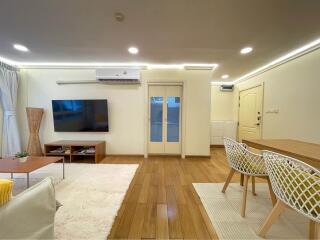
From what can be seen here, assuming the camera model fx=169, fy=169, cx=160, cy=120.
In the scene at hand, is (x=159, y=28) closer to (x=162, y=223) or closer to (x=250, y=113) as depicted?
(x=162, y=223)

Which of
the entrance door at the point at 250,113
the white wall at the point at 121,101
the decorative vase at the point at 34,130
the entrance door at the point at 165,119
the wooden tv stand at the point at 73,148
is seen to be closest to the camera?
the wooden tv stand at the point at 73,148

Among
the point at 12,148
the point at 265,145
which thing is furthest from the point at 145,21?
the point at 12,148

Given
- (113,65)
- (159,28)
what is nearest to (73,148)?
(113,65)

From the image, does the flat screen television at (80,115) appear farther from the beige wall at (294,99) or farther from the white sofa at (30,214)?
the beige wall at (294,99)

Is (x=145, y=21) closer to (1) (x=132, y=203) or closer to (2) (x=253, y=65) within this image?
(1) (x=132, y=203)

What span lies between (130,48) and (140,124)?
72.6 inches

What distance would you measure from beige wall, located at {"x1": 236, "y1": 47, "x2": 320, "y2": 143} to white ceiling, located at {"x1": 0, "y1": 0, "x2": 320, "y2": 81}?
1.37ft

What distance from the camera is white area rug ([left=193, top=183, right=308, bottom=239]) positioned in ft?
5.11

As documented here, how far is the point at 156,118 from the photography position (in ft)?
14.3

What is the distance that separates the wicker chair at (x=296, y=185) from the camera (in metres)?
1.14

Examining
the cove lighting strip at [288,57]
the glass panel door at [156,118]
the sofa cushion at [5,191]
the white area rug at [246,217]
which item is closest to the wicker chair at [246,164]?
the white area rug at [246,217]

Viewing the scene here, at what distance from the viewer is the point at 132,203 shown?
2.07 metres

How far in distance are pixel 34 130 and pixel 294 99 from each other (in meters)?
5.63

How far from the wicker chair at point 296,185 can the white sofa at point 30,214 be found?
1687mm
